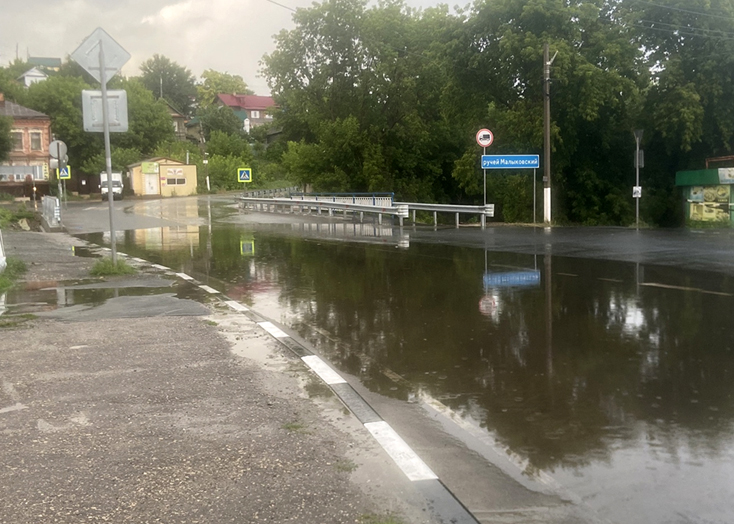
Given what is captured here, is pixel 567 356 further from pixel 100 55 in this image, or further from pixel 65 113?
pixel 65 113

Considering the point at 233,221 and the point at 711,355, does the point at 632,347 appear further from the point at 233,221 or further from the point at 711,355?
the point at 233,221

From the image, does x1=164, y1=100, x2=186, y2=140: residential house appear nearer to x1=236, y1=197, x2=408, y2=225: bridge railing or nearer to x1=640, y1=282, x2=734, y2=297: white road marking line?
x1=236, y1=197, x2=408, y2=225: bridge railing

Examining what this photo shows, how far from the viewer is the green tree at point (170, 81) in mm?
133875

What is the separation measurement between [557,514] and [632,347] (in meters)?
3.97

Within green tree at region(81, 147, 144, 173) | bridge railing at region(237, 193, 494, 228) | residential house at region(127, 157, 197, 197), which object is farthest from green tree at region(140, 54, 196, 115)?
bridge railing at region(237, 193, 494, 228)

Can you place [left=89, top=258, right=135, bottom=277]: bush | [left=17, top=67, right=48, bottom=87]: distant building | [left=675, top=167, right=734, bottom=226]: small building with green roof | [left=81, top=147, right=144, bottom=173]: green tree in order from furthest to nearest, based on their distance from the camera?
[left=17, top=67, right=48, bottom=87]: distant building
[left=81, top=147, right=144, bottom=173]: green tree
[left=675, top=167, right=734, bottom=226]: small building with green roof
[left=89, top=258, right=135, bottom=277]: bush

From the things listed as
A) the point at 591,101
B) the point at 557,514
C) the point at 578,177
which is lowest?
the point at 557,514

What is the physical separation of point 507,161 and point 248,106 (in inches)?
5054

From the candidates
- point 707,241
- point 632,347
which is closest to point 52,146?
point 707,241

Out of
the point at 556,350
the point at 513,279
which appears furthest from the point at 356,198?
the point at 556,350

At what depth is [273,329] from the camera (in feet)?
28.6

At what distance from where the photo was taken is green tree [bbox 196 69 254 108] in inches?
5522

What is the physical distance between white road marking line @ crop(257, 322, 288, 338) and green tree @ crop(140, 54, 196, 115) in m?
131

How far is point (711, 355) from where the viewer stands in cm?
705
